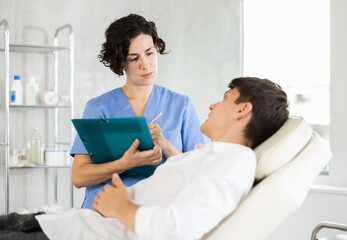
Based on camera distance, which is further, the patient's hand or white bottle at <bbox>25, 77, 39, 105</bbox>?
white bottle at <bbox>25, 77, 39, 105</bbox>

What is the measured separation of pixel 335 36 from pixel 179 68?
123 cm

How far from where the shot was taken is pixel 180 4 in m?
3.89

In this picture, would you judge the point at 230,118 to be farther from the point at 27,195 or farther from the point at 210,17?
the point at 210,17

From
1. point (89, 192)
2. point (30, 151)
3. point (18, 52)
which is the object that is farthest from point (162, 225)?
point (18, 52)

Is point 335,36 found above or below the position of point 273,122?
above

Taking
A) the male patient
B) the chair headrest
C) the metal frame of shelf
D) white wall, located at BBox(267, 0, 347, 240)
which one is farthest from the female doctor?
white wall, located at BBox(267, 0, 347, 240)

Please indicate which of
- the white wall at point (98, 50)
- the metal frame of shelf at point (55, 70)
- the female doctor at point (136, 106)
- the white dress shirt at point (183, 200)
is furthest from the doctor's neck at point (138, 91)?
the white wall at point (98, 50)

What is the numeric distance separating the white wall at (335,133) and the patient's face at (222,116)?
6.53ft

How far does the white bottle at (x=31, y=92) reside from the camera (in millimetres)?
3246

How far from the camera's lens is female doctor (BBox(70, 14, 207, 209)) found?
1.75 m

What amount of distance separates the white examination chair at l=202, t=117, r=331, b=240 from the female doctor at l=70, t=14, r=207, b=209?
0.47 m

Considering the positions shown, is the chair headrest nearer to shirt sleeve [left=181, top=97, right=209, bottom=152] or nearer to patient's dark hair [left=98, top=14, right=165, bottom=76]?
shirt sleeve [left=181, top=97, right=209, bottom=152]

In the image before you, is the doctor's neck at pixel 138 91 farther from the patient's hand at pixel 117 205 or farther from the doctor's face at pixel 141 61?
the patient's hand at pixel 117 205

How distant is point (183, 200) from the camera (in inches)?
45.9
